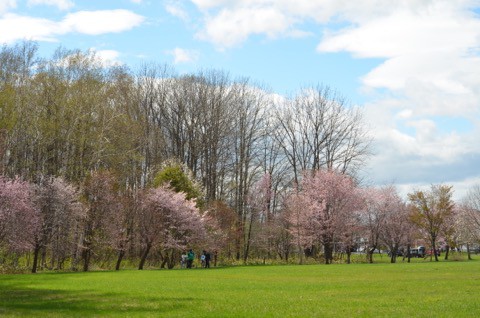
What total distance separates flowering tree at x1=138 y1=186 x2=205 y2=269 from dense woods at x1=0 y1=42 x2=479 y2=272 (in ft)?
0.38

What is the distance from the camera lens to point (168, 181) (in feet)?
172

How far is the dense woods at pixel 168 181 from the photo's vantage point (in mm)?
43875

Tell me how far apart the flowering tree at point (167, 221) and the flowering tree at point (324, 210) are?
1693 centimetres

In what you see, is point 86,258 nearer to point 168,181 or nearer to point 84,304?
point 168,181

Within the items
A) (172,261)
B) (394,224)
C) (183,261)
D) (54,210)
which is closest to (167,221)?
(172,261)

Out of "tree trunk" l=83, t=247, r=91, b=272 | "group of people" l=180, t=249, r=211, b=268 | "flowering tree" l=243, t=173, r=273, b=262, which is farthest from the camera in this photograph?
"flowering tree" l=243, t=173, r=273, b=262

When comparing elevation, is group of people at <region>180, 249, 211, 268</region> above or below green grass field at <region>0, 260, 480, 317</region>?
above

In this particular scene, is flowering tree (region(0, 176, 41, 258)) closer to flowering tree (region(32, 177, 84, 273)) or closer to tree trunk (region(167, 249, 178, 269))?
flowering tree (region(32, 177, 84, 273))

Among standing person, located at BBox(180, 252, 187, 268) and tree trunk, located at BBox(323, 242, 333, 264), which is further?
tree trunk, located at BBox(323, 242, 333, 264)

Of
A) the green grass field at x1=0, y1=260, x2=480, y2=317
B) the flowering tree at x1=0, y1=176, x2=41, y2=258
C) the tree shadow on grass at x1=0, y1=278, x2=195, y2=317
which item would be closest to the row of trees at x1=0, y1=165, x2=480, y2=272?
the flowering tree at x1=0, y1=176, x2=41, y2=258

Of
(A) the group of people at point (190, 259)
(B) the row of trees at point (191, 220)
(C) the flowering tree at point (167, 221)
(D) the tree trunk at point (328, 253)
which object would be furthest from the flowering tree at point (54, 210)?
(D) the tree trunk at point (328, 253)

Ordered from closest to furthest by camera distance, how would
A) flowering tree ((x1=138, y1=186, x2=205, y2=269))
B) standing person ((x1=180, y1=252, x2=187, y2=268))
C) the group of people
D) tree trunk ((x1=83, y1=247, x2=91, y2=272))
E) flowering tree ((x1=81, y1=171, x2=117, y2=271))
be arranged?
tree trunk ((x1=83, y1=247, x2=91, y2=272)) → flowering tree ((x1=81, y1=171, x2=117, y2=271)) → flowering tree ((x1=138, y1=186, x2=205, y2=269)) → the group of people → standing person ((x1=180, y1=252, x2=187, y2=268))

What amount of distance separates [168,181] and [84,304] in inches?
1389

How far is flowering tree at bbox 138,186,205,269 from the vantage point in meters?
48.1
